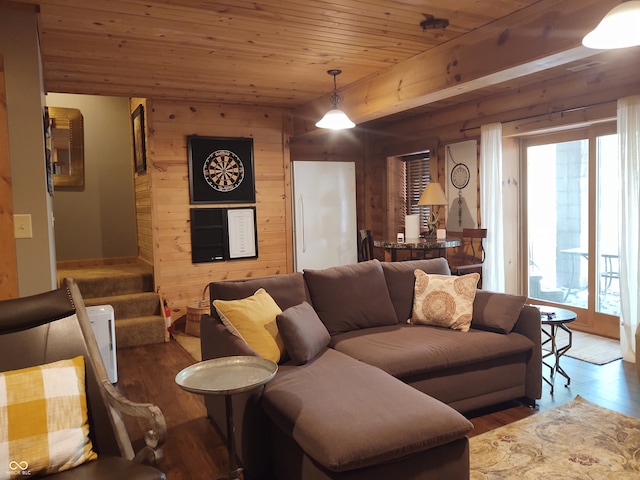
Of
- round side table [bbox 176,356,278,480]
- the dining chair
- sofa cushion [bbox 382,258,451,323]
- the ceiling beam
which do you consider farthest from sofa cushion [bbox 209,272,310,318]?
the dining chair

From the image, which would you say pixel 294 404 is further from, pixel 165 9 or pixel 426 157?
pixel 426 157

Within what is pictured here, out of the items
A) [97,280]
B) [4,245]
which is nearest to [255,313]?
[4,245]

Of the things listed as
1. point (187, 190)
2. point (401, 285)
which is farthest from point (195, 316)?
point (401, 285)

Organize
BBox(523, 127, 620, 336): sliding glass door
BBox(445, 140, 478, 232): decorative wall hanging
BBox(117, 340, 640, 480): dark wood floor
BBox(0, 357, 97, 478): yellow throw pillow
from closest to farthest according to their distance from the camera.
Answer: BBox(0, 357, 97, 478): yellow throw pillow < BBox(117, 340, 640, 480): dark wood floor < BBox(523, 127, 620, 336): sliding glass door < BBox(445, 140, 478, 232): decorative wall hanging

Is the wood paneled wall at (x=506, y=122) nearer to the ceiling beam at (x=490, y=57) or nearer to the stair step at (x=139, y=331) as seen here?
the ceiling beam at (x=490, y=57)

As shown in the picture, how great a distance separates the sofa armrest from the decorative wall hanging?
2.63 m

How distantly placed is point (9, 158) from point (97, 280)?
2.64 m

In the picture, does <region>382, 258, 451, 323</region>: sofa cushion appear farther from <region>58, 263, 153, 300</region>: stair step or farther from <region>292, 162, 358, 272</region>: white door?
<region>58, 263, 153, 300</region>: stair step

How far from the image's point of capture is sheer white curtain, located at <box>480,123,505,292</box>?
5.29m

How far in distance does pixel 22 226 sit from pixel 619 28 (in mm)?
3098

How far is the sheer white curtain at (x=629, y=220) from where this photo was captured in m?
4.11

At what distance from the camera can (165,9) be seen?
9.36 feet

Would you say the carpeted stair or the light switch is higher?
the light switch

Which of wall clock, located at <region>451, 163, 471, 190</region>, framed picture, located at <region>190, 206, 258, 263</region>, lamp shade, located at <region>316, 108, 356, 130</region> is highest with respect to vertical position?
lamp shade, located at <region>316, 108, 356, 130</region>
